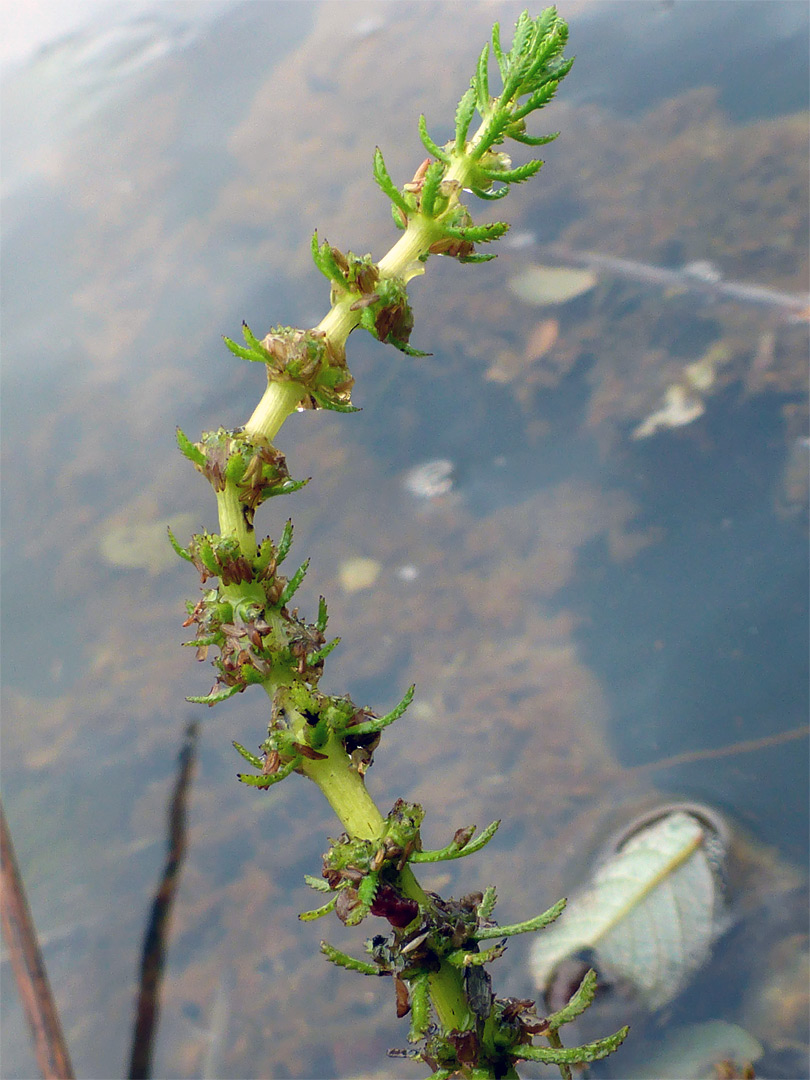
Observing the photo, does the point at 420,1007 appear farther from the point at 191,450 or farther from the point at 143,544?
the point at 143,544

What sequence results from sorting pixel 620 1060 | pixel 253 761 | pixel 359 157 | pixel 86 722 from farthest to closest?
pixel 359 157 < pixel 86 722 < pixel 620 1060 < pixel 253 761

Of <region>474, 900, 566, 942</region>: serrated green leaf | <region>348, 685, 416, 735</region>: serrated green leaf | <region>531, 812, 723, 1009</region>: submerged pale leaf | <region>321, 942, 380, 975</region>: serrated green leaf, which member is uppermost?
<region>348, 685, 416, 735</region>: serrated green leaf

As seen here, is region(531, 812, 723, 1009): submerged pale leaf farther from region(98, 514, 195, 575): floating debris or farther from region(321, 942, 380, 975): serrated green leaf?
region(98, 514, 195, 575): floating debris

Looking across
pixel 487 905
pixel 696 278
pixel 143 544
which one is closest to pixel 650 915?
pixel 487 905

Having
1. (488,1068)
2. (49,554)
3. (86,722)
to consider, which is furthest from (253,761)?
(49,554)

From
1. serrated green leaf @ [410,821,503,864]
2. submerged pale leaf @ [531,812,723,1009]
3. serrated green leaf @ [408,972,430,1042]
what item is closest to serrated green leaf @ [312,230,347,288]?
serrated green leaf @ [410,821,503,864]

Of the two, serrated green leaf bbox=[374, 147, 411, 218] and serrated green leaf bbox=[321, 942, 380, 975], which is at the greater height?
serrated green leaf bbox=[374, 147, 411, 218]

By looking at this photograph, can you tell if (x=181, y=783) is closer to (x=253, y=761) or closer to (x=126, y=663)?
(x=126, y=663)
